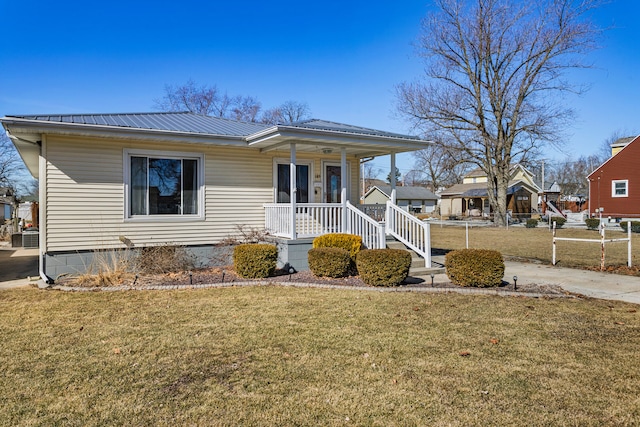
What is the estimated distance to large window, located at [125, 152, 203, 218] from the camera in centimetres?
923

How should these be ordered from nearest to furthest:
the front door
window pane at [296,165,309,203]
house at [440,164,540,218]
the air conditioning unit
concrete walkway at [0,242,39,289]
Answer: concrete walkway at [0,242,39,289] → window pane at [296,165,309,203] → the front door → the air conditioning unit → house at [440,164,540,218]

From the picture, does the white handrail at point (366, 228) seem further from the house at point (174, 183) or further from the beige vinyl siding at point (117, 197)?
the beige vinyl siding at point (117, 197)

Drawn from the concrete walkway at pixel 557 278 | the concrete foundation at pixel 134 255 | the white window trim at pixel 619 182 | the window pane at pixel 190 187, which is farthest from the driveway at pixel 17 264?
the white window trim at pixel 619 182

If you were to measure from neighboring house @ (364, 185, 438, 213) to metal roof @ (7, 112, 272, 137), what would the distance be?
43533mm

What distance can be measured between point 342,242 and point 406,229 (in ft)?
6.46

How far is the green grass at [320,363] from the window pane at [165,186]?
3.45 metres

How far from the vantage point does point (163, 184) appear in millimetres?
9555

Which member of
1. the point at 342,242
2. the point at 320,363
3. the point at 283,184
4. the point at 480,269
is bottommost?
the point at 320,363

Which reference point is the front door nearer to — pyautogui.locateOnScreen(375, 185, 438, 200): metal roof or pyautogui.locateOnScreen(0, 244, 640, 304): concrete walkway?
pyautogui.locateOnScreen(0, 244, 640, 304): concrete walkway

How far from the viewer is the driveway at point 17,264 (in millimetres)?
9430

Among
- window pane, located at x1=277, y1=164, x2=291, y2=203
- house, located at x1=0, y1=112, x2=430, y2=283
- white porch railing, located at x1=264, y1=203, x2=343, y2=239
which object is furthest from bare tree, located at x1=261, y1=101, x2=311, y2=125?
white porch railing, located at x1=264, y1=203, x2=343, y2=239

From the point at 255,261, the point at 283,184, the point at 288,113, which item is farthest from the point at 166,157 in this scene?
the point at 288,113

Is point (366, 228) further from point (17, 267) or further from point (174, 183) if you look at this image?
point (17, 267)

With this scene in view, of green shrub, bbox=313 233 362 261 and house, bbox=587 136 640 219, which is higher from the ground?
house, bbox=587 136 640 219
